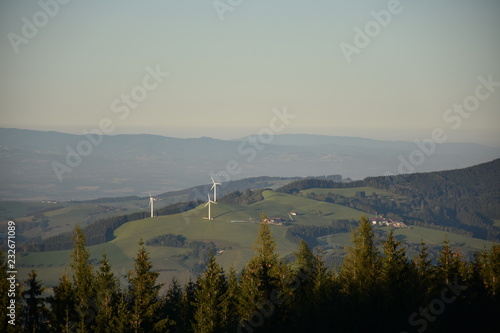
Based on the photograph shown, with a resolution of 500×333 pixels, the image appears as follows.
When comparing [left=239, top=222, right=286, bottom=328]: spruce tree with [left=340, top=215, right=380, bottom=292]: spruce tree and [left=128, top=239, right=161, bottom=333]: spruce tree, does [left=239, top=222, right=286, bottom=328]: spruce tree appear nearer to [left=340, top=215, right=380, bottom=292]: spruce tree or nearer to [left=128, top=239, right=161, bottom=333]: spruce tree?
[left=340, top=215, right=380, bottom=292]: spruce tree

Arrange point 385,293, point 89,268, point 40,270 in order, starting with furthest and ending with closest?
point 40,270 → point 89,268 → point 385,293

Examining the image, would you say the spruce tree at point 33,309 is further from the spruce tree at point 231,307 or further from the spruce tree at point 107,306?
the spruce tree at point 231,307

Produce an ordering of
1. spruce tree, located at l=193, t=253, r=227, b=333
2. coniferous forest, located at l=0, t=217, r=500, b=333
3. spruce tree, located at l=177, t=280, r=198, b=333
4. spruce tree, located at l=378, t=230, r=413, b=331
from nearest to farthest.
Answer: coniferous forest, located at l=0, t=217, r=500, b=333 < spruce tree, located at l=378, t=230, r=413, b=331 < spruce tree, located at l=193, t=253, r=227, b=333 < spruce tree, located at l=177, t=280, r=198, b=333

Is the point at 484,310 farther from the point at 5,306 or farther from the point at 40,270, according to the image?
the point at 40,270

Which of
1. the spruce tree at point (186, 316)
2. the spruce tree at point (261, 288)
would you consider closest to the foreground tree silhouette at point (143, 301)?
the spruce tree at point (186, 316)

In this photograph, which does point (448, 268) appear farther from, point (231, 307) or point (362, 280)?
point (231, 307)

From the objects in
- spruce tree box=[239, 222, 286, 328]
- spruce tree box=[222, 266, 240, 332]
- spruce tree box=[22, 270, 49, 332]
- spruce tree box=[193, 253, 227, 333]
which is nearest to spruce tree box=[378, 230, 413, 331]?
spruce tree box=[239, 222, 286, 328]

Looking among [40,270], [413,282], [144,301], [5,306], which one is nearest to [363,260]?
[413,282]
